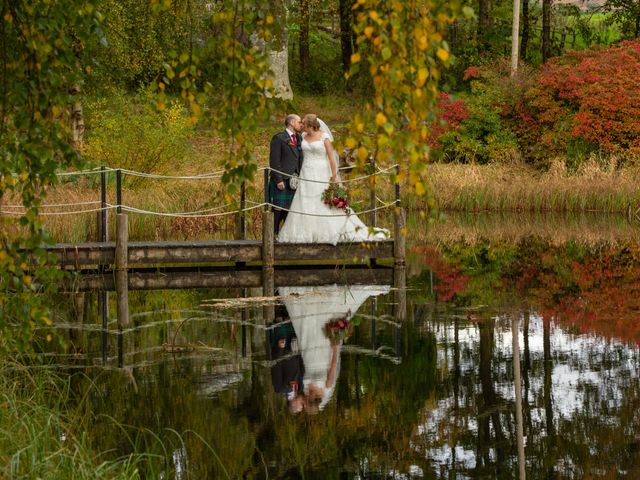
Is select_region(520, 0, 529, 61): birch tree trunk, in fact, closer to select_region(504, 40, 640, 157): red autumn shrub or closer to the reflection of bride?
select_region(504, 40, 640, 157): red autumn shrub

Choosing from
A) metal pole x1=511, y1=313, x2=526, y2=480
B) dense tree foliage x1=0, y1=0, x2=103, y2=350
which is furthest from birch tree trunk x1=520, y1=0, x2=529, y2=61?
dense tree foliage x1=0, y1=0, x2=103, y2=350

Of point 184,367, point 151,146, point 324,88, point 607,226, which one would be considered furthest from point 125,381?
point 324,88

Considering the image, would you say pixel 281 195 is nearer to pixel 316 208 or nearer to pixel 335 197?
pixel 316 208

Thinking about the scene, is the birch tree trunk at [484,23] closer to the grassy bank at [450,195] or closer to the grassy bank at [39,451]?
the grassy bank at [450,195]

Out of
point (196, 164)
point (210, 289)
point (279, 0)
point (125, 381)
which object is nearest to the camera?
point (279, 0)

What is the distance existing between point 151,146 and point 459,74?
22.5 m

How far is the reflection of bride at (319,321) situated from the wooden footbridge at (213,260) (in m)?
0.59

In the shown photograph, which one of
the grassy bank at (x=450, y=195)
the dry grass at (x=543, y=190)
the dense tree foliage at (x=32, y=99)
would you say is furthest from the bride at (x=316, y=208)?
the dense tree foliage at (x=32, y=99)

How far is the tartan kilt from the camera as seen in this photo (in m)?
18.6

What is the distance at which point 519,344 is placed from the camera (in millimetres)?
12164

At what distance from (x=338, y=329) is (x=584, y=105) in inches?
707

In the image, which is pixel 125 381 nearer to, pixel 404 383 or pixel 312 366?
pixel 312 366

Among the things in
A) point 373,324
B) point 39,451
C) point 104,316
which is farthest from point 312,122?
point 39,451

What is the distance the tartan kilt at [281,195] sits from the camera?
18609mm
